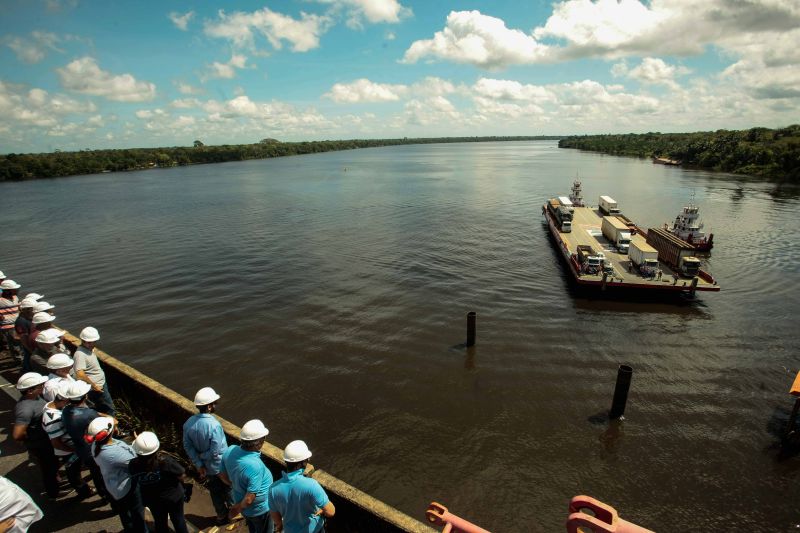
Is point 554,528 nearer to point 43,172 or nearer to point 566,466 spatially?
point 566,466

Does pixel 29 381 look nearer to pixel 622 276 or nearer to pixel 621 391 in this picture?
pixel 621 391

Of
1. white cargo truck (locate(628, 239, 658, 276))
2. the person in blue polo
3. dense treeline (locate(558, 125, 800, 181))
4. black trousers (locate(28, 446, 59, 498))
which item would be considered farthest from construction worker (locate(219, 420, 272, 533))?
dense treeline (locate(558, 125, 800, 181))

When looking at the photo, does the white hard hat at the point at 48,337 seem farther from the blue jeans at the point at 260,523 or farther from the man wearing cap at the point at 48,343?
the blue jeans at the point at 260,523

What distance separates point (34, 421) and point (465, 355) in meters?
15.4

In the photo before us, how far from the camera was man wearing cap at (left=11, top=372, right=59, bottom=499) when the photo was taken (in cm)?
668

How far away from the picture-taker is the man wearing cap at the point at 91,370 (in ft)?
27.5

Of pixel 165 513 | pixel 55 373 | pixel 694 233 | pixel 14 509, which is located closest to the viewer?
pixel 14 509

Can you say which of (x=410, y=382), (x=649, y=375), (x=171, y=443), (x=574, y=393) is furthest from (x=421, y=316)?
(x=171, y=443)

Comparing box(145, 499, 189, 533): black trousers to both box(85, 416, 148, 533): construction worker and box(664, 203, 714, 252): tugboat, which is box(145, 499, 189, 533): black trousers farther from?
box(664, 203, 714, 252): tugboat

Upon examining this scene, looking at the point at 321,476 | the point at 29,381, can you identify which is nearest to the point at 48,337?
the point at 29,381

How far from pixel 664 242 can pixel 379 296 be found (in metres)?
21.9

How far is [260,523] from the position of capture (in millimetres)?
6168

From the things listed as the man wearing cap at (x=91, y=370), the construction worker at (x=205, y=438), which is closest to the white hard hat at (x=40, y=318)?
the man wearing cap at (x=91, y=370)

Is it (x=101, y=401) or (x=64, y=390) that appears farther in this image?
(x=101, y=401)
